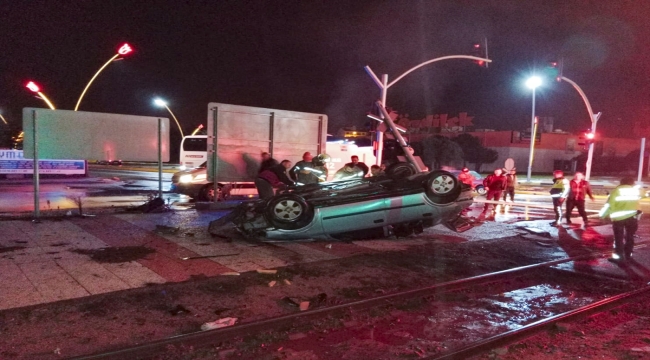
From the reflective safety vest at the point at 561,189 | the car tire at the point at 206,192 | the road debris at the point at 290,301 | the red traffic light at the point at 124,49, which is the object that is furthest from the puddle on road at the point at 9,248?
the red traffic light at the point at 124,49

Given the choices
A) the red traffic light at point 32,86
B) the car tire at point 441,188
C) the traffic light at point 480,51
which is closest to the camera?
the car tire at point 441,188

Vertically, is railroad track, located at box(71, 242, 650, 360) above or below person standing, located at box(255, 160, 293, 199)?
below

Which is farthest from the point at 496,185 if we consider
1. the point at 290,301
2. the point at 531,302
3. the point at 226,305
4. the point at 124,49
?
the point at 124,49

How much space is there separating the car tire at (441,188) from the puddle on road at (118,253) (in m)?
4.70

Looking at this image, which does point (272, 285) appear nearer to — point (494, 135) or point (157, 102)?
point (157, 102)

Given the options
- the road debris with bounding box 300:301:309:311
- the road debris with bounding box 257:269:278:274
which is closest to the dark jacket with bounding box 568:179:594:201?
the road debris with bounding box 257:269:278:274

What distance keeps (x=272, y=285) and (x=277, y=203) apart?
2.16 m

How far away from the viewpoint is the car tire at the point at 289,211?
820 centimetres

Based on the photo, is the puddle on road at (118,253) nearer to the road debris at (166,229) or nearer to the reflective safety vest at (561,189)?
the road debris at (166,229)

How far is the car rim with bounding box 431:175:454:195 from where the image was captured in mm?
8688

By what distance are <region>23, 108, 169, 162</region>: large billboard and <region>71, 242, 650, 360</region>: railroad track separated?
24.3 feet

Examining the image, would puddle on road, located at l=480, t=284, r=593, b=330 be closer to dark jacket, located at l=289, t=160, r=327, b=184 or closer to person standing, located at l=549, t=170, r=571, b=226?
dark jacket, located at l=289, t=160, r=327, b=184

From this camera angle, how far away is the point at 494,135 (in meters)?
61.0

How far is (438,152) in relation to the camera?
53.8 m
